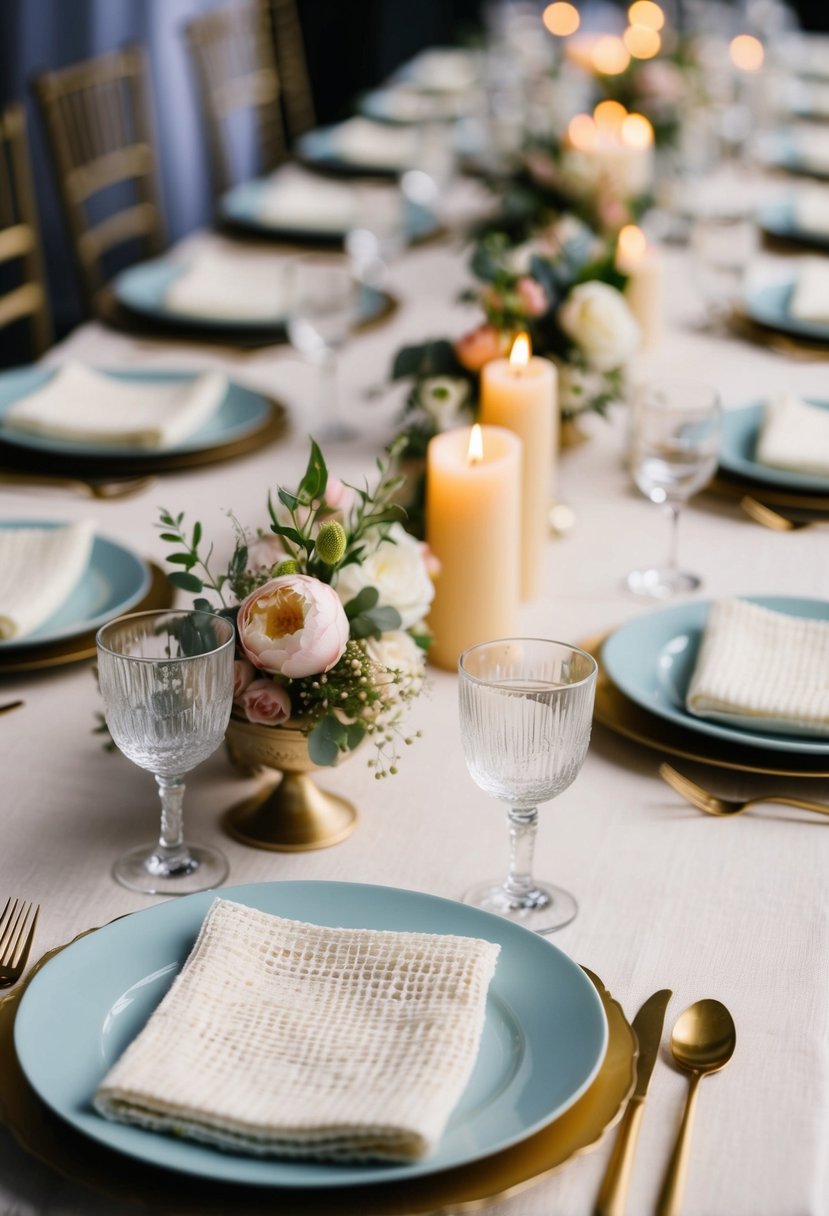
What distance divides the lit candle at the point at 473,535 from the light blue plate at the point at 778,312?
99cm

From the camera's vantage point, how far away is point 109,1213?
694 millimetres

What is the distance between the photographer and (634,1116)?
0.75 metres

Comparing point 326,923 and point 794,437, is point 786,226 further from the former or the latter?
point 326,923

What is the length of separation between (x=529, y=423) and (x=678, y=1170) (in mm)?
822

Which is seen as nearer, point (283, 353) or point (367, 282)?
point (283, 353)

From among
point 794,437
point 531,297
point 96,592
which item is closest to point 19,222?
point 531,297

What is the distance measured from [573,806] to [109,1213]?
1.56ft

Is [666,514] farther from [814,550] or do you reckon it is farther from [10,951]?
[10,951]

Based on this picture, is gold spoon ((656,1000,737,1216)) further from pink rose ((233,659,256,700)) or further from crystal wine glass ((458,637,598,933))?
pink rose ((233,659,256,700))

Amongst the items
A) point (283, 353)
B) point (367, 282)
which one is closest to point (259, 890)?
point (283, 353)

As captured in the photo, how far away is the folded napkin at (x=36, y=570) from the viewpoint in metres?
1.23

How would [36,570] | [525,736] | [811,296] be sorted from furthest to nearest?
[811,296] < [36,570] < [525,736]

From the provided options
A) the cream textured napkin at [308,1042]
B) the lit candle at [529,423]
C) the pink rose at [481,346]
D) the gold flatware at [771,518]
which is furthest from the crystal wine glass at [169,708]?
the gold flatware at [771,518]

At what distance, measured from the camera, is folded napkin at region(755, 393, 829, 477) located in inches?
62.8
